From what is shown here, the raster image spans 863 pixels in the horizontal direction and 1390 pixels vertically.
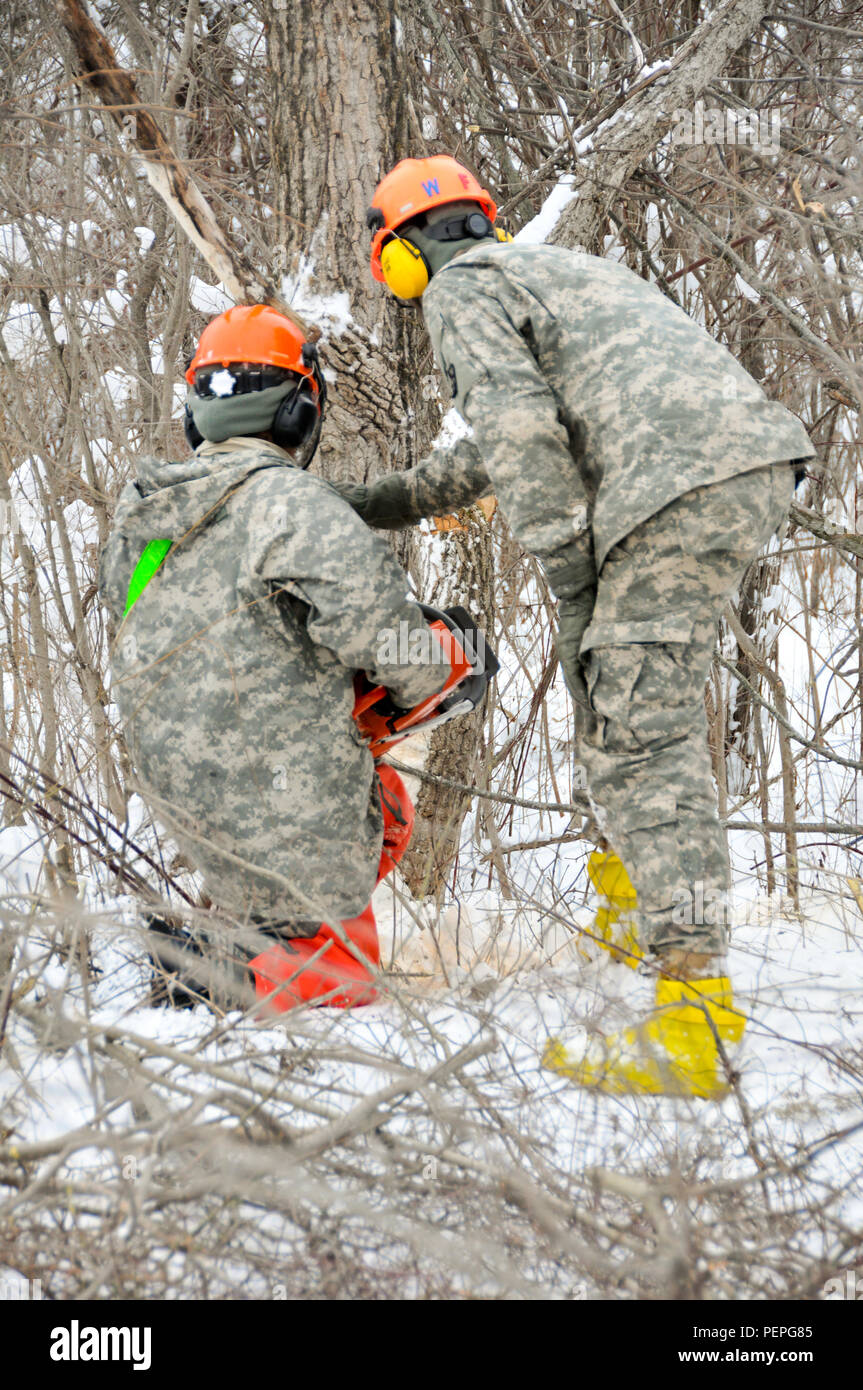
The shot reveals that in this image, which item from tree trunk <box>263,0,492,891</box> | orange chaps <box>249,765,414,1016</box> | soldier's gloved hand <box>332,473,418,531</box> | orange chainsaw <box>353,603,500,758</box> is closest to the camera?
orange chaps <box>249,765,414,1016</box>

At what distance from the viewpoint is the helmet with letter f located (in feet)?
7.34

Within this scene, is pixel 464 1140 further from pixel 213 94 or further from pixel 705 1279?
pixel 213 94

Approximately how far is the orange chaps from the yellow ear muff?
1.21m

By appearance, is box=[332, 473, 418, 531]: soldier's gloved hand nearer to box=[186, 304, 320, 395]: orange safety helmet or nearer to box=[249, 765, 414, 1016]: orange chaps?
box=[186, 304, 320, 395]: orange safety helmet

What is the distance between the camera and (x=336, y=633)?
2080 mm

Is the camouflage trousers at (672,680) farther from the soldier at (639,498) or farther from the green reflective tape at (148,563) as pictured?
the green reflective tape at (148,563)

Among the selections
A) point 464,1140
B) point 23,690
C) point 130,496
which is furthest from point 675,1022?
point 23,690

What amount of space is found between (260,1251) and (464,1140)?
30cm

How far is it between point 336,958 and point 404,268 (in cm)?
163

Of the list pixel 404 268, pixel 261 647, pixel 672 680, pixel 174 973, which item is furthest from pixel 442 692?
pixel 404 268

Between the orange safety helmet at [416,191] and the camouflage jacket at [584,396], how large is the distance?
18 centimetres

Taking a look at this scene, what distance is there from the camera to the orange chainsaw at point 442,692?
2344mm

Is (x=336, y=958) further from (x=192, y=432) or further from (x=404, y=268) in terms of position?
(x=404, y=268)

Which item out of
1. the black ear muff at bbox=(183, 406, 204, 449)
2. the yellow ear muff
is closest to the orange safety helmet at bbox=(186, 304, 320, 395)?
the black ear muff at bbox=(183, 406, 204, 449)
